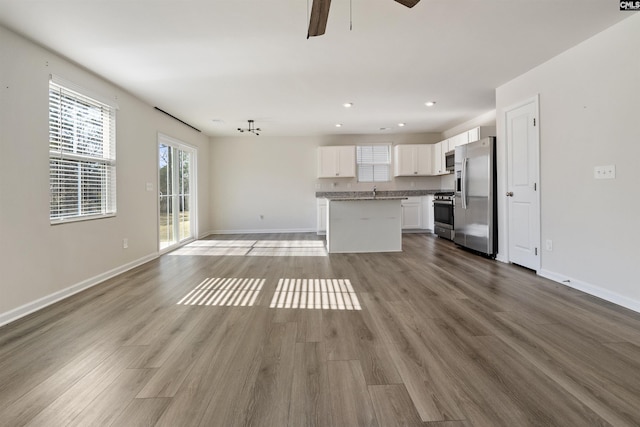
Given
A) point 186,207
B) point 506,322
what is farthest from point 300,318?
point 186,207

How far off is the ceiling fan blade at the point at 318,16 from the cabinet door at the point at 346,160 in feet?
18.1

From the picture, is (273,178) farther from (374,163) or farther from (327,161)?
(374,163)

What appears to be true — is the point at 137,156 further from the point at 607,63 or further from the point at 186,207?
the point at 607,63

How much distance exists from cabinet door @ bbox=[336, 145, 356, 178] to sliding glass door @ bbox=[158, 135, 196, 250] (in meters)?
3.31

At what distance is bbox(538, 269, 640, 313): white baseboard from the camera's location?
8.71 feet

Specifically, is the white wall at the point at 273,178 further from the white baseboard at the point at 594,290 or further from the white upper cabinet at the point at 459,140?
the white baseboard at the point at 594,290

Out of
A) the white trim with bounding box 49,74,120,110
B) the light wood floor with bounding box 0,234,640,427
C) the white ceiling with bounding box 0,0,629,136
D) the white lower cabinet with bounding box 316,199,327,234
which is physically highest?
the white ceiling with bounding box 0,0,629,136


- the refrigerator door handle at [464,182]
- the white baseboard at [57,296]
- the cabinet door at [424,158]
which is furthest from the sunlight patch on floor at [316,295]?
the cabinet door at [424,158]

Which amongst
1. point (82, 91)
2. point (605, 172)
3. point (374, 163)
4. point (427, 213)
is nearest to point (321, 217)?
point (374, 163)

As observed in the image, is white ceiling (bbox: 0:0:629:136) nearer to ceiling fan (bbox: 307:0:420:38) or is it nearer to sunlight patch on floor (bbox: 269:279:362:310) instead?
ceiling fan (bbox: 307:0:420:38)

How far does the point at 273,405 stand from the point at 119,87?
173 inches

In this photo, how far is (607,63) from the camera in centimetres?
287

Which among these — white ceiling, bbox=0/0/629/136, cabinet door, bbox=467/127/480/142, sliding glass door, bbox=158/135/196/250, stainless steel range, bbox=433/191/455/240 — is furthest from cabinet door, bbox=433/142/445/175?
sliding glass door, bbox=158/135/196/250

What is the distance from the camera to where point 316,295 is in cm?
312
